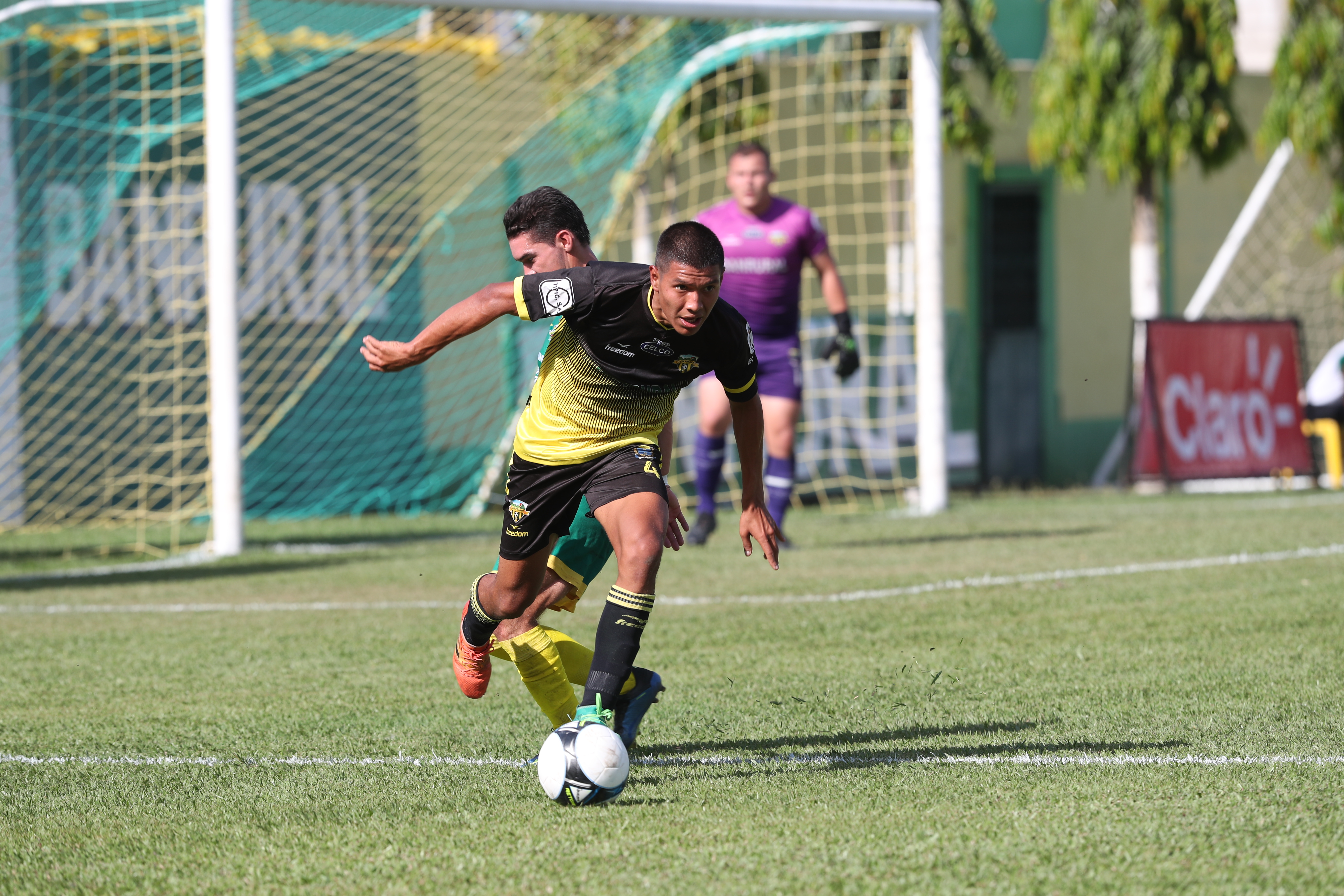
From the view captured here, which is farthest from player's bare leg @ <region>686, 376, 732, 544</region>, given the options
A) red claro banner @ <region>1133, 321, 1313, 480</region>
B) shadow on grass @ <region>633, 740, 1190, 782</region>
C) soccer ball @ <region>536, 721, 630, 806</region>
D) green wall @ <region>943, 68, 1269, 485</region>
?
green wall @ <region>943, 68, 1269, 485</region>

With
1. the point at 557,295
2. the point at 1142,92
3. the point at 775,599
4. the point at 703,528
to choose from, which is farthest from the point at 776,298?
the point at 1142,92

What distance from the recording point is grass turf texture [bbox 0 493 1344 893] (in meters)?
2.99

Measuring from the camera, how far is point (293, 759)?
411cm

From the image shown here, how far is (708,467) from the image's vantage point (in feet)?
30.3

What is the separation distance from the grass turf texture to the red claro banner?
19.0ft

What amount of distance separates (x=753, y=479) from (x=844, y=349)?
4758mm

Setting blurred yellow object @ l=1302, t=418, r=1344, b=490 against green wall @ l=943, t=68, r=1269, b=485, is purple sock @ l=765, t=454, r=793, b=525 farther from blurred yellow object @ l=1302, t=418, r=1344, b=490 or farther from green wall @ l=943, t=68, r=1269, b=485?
green wall @ l=943, t=68, r=1269, b=485

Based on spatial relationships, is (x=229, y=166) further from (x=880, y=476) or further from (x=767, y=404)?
(x=880, y=476)

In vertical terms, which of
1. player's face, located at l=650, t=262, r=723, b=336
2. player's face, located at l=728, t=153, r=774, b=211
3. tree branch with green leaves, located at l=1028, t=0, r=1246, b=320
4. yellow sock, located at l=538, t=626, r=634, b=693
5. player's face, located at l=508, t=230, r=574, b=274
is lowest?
yellow sock, located at l=538, t=626, r=634, b=693

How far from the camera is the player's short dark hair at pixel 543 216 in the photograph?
4.60 m

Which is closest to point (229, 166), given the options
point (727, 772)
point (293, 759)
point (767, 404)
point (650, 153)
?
point (767, 404)

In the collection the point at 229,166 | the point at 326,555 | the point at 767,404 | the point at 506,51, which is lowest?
the point at 326,555

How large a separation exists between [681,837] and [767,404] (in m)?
5.77

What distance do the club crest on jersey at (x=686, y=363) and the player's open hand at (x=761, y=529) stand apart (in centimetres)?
40
